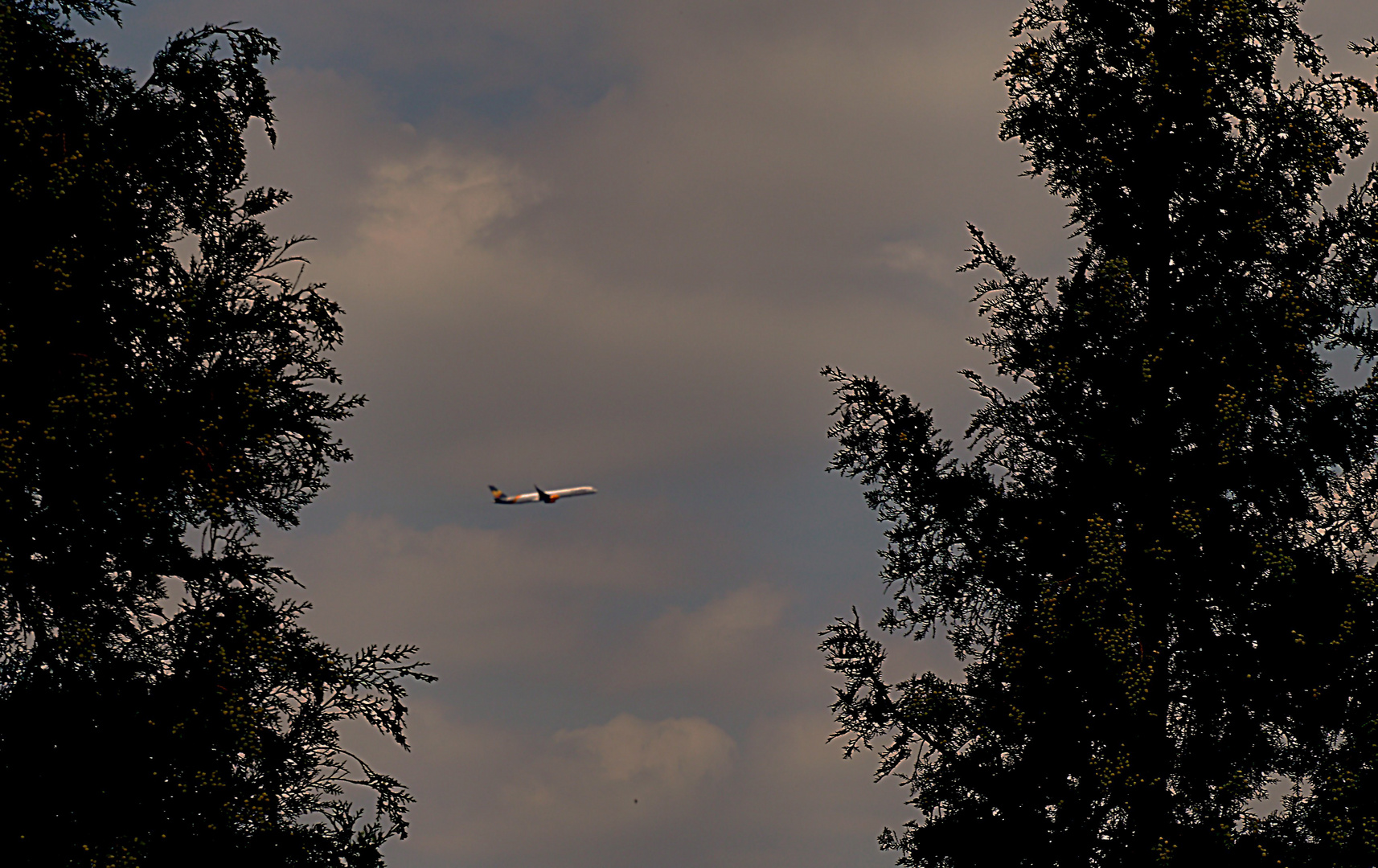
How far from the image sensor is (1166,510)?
18078mm

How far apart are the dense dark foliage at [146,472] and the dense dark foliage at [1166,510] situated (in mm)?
7643

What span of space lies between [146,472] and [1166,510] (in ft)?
43.7

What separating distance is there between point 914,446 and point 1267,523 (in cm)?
463

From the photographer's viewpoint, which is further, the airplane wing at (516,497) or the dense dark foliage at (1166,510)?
the airplane wing at (516,497)

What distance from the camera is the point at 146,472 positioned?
1872 cm

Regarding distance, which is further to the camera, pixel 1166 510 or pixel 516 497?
pixel 516 497

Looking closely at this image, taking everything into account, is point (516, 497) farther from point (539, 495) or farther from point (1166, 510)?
point (1166, 510)

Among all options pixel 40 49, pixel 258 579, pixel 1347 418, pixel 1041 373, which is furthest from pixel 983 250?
pixel 40 49

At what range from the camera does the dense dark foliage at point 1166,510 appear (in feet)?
57.0

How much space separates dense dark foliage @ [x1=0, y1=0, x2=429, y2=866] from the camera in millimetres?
17625

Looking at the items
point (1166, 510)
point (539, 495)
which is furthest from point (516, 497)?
point (1166, 510)

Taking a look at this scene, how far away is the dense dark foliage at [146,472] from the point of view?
57.8 feet

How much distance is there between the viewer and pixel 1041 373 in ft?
62.7

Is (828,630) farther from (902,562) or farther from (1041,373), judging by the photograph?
(1041,373)
